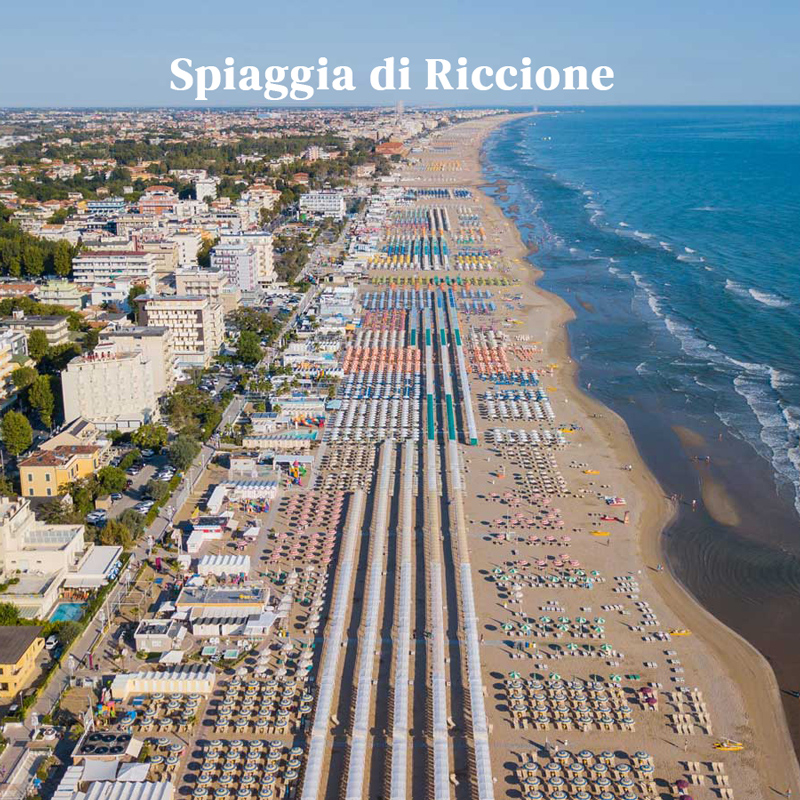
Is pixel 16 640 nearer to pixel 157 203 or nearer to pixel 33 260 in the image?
pixel 33 260

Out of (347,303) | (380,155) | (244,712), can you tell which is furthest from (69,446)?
(380,155)

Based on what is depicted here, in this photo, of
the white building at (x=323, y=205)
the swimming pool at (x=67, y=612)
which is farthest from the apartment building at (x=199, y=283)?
the white building at (x=323, y=205)

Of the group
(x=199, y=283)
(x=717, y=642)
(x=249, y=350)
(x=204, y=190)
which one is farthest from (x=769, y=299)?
(x=204, y=190)

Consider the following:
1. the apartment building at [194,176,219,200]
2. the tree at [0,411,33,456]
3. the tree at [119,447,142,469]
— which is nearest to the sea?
the tree at [119,447,142,469]

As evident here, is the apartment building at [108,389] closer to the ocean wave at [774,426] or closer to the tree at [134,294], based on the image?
the tree at [134,294]

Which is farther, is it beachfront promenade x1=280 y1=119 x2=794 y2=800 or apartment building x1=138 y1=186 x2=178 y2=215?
apartment building x1=138 y1=186 x2=178 y2=215

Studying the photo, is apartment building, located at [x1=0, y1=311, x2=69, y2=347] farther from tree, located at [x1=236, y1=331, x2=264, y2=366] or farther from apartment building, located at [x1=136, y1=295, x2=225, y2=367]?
tree, located at [x1=236, y1=331, x2=264, y2=366]
